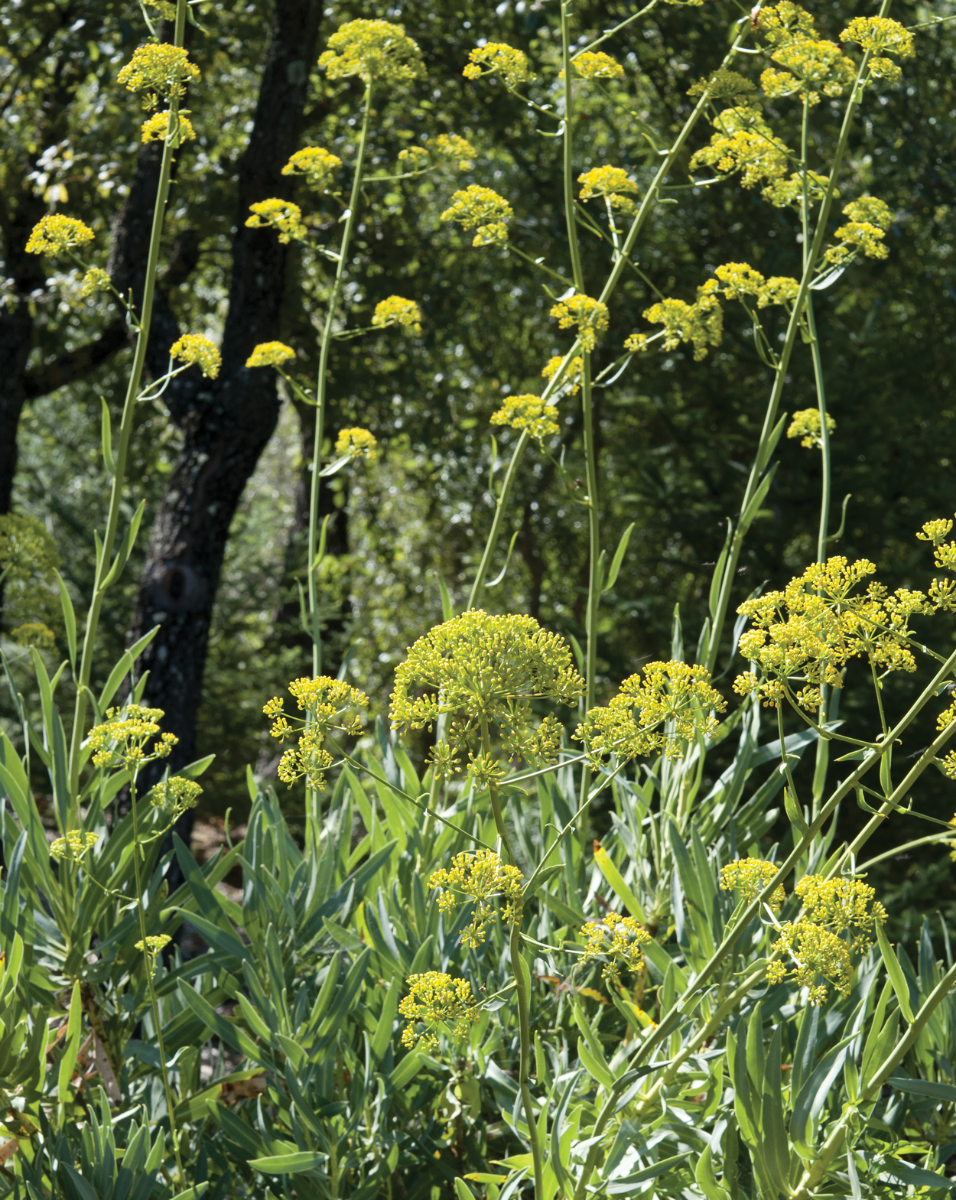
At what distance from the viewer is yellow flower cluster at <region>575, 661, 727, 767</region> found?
1104 millimetres

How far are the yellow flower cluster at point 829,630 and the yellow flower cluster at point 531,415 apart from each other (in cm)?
76

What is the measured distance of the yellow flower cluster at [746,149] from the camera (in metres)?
1.87

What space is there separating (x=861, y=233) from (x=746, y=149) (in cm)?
25

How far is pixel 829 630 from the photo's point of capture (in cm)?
107

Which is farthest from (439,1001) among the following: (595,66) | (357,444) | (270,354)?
(595,66)

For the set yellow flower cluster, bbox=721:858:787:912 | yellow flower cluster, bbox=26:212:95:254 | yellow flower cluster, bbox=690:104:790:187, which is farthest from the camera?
yellow flower cluster, bbox=690:104:790:187

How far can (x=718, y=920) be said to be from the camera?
168 cm

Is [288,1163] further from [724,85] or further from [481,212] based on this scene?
[724,85]

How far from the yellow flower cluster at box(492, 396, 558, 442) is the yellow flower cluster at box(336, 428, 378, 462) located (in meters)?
0.34

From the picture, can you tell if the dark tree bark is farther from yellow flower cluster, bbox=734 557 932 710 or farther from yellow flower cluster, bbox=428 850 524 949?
yellow flower cluster, bbox=734 557 932 710

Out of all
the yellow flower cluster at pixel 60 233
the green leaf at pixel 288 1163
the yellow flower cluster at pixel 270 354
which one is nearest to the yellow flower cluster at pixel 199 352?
the yellow flower cluster at pixel 60 233

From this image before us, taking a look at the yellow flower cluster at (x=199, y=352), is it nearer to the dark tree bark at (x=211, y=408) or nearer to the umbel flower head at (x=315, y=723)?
the umbel flower head at (x=315, y=723)

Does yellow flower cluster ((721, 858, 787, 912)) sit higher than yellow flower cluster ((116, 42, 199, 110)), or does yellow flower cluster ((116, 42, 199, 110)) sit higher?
yellow flower cluster ((116, 42, 199, 110))

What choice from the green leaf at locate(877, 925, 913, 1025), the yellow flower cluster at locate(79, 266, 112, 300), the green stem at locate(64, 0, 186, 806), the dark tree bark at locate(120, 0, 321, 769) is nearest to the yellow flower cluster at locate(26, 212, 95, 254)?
the yellow flower cluster at locate(79, 266, 112, 300)
